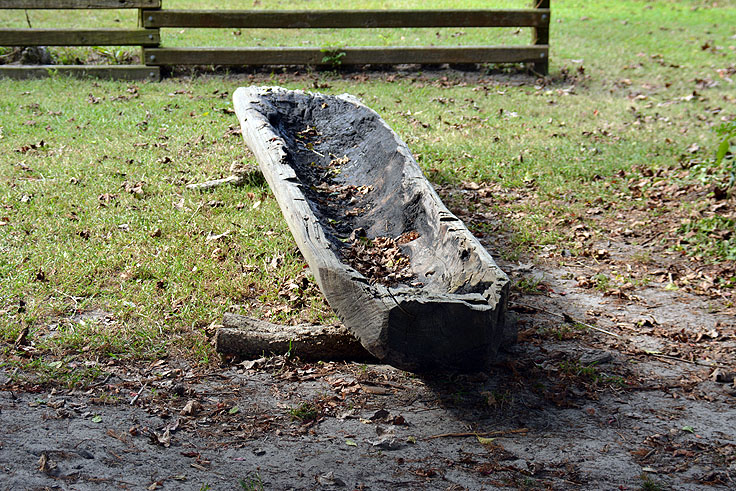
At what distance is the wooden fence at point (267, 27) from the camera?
9922mm

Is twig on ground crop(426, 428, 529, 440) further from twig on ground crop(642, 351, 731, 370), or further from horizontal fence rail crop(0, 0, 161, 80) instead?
horizontal fence rail crop(0, 0, 161, 80)

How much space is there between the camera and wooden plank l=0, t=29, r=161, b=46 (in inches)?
388

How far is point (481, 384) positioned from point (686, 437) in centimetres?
109

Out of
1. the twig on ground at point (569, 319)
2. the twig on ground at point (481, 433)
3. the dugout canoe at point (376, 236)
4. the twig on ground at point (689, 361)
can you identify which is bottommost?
the twig on ground at point (689, 361)

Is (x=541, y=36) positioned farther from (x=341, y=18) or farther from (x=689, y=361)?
(x=689, y=361)

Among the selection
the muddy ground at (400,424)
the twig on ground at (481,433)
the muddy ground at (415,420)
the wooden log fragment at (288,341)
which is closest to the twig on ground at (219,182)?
the muddy ground at (415,420)

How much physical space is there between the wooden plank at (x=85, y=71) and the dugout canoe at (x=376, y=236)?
3.84 m

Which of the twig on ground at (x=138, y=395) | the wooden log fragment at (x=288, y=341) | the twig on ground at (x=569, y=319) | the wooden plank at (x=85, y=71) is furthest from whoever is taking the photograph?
the wooden plank at (x=85, y=71)

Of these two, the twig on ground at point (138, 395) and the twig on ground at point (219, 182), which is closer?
the twig on ground at point (138, 395)

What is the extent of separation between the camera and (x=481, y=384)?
12.6 feet

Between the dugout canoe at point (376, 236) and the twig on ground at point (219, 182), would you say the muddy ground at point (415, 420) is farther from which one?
the twig on ground at point (219, 182)

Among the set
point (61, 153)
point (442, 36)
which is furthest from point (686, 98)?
point (61, 153)

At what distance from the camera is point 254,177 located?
6730 mm

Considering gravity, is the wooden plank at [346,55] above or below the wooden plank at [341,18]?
below
